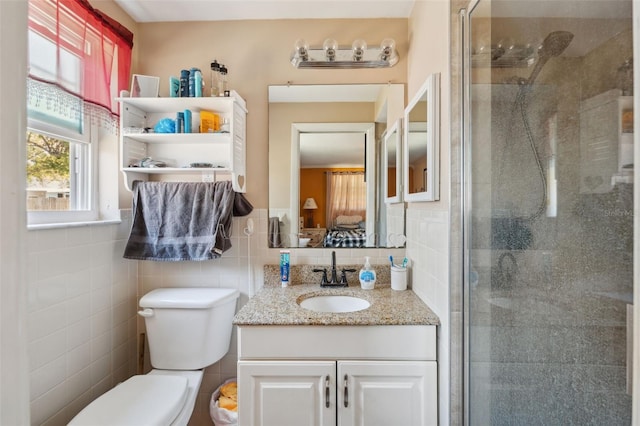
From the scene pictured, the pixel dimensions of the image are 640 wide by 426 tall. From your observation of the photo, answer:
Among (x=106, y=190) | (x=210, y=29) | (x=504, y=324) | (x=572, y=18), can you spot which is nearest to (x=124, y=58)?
(x=210, y=29)

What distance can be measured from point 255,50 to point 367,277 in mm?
1452

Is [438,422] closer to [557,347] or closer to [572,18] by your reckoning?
[557,347]

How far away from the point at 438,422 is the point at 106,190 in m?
1.95

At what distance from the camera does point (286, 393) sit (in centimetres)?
123

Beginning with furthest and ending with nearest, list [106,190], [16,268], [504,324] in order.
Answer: [106,190]
[504,324]
[16,268]

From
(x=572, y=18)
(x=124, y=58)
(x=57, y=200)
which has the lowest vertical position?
(x=57, y=200)

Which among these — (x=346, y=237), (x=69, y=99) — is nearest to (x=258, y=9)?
(x=69, y=99)

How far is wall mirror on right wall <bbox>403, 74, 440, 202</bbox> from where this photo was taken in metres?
1.26

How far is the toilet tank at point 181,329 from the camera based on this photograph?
1.53 metres

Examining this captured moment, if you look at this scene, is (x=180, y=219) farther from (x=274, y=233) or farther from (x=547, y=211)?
(x=547, y=211)

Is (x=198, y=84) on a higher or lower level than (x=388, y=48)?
lower

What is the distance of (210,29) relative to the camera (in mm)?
1777

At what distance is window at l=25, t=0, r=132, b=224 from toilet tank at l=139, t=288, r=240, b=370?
1.97 feet

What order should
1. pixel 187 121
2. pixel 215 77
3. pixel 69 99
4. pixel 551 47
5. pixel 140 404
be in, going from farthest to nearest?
pixel 215 77
pixel 187 121
pixel 69 99
pixel 140 404
pixel 551 47
